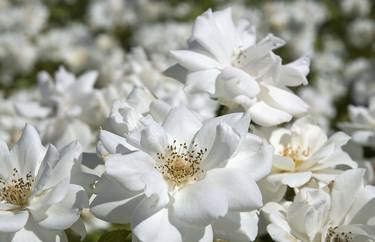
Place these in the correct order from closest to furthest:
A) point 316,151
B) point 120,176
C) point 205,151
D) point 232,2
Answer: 1. point 120,176
2. point 205,151
3. point 316,151
4. point 232,2

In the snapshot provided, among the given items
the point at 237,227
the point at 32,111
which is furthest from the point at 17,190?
the point at 32,111

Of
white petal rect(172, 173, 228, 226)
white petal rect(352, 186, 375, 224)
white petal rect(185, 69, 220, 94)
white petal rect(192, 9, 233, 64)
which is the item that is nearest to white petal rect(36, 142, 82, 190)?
white petal rect(172, 173, 228, 226)

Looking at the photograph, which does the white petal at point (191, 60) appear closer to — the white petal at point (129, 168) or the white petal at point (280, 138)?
the white petal at point (280, 138)

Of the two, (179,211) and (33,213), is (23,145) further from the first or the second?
(179,211)

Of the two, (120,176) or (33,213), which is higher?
(120,176)

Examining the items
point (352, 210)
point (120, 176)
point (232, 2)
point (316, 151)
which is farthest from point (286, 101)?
point (232, 2)

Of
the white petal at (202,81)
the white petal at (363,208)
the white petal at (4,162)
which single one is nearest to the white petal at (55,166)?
the white petal at (4,162)

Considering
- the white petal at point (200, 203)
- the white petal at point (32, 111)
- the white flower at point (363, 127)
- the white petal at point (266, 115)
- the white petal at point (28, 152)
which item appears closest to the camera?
the white petal at point (200, 203)
